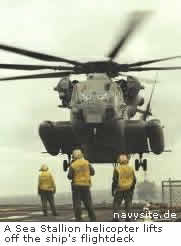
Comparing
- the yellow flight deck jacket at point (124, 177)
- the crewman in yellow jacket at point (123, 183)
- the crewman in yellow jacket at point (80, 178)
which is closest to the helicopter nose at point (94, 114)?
the crewman in yellow jacket at point (123, 183)

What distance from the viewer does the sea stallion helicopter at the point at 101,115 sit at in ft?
81.3

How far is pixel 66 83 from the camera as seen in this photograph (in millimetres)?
26594

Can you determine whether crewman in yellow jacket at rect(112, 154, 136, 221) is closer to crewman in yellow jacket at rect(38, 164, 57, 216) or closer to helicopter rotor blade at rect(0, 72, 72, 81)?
crewman in yellow jacket at rect(38, 164, 57, 216)

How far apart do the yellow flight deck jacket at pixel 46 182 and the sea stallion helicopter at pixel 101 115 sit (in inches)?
230

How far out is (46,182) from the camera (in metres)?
18.3

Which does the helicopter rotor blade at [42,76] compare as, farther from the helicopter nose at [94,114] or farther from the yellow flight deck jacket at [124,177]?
the yellow flight deck jacket at [124,177]

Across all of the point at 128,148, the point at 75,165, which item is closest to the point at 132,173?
the point at 75,165

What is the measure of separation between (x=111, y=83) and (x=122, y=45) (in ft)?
8.95

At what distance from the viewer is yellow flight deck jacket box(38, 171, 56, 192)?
1830 cm

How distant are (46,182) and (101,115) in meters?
7.03

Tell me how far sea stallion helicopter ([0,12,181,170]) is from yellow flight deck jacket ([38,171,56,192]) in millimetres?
5832

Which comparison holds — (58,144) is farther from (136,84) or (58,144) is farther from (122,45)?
(122,45)
